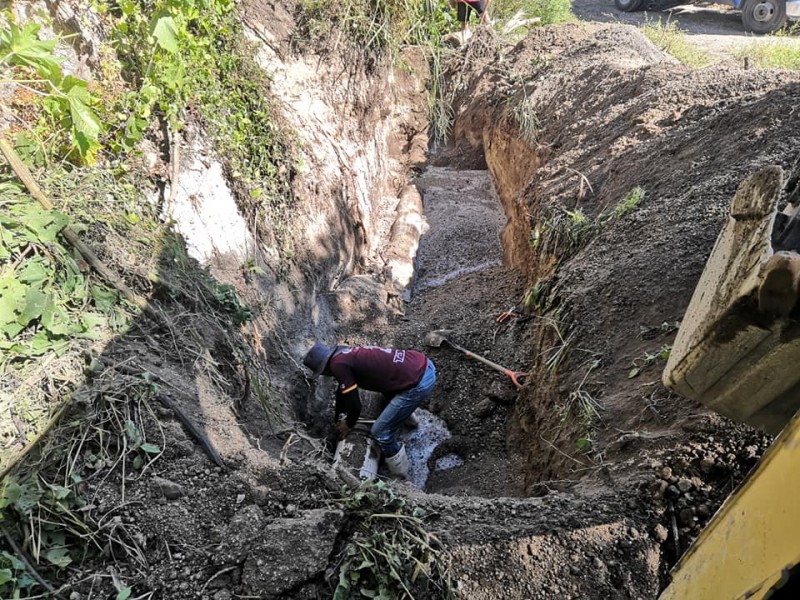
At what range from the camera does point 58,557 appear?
190 centimetres

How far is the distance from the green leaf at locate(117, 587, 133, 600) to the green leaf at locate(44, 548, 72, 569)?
24 cm

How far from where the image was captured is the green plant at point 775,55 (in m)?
7.09

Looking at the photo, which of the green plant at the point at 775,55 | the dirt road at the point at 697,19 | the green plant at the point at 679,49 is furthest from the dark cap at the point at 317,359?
the dirt road at the point at 697,19

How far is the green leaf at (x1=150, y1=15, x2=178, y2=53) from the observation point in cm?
319

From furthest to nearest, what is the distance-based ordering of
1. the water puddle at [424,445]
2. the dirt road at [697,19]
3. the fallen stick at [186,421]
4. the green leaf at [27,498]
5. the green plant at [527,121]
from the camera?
the dirt road at [697,19]
the green plant at [527,121]
the water puddle at [424,445]
the fallen stick at [186,421]
the green leaf at [27,498]

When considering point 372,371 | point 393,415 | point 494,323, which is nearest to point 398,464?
point 393,415

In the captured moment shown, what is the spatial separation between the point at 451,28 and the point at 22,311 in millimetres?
7299

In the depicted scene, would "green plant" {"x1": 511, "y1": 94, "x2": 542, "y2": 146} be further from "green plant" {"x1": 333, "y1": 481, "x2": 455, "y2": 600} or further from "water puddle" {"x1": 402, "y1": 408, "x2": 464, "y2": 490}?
"green plant" {"x1": 333, "y1": 481, "x2": 455, "y2": 600}

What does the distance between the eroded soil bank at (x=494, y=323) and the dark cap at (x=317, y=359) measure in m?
0.25

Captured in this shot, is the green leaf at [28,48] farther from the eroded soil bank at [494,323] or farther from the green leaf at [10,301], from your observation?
the eroded soil bank at [494,323]

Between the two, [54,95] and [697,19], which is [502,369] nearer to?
[54,95]

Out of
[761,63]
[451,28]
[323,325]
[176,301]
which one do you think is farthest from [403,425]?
[761,63]

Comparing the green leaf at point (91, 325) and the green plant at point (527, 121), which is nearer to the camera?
the green leaf at point (91, 325)

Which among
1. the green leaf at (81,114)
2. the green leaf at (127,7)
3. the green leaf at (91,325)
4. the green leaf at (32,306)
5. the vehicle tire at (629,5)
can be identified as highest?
the vehicle tire at (629,5)
